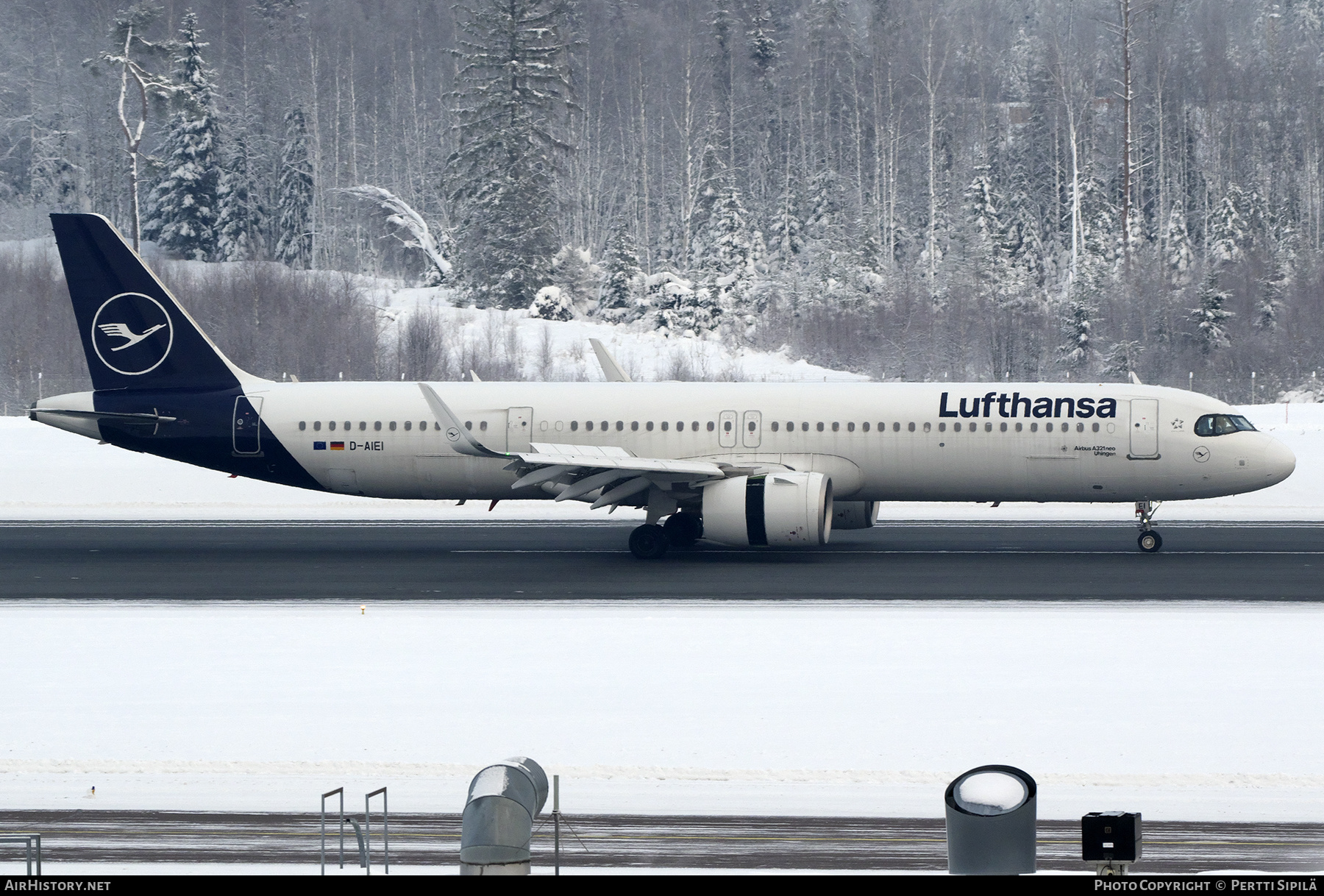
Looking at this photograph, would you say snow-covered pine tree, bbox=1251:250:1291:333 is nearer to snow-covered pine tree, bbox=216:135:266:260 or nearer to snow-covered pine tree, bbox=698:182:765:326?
snow-covered pine tree, bbox=698:182:765:326

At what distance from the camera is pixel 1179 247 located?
8194cm

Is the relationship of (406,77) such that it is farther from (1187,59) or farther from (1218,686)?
(1218,686)

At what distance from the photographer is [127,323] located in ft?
97.3

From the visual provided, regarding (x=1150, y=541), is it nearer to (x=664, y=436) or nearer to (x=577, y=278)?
(x=664, y=436)

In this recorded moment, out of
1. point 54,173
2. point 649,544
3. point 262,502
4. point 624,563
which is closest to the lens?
point 624,563

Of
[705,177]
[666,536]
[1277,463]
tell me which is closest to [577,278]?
[705,177]

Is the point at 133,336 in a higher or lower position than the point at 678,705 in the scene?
higher

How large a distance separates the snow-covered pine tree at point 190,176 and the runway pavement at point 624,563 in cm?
5937

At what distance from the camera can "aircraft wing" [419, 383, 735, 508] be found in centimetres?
2530

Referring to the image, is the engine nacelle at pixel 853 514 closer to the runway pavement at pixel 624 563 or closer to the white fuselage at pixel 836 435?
the runway pavement at pixel 624 563

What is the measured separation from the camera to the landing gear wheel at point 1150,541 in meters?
27.1

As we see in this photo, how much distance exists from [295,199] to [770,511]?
75.7m

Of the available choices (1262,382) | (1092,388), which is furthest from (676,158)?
(1092,388)

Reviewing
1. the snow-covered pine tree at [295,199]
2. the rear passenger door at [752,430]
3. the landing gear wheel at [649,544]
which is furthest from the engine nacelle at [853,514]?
the snow-covered pine tree at [295,199]
